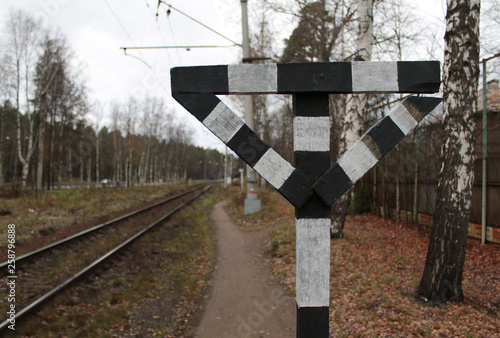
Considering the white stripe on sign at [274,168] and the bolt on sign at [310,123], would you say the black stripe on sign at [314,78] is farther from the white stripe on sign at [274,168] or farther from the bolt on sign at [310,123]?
the white stripe on sign at [274,168]

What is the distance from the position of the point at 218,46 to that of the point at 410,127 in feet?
38.6

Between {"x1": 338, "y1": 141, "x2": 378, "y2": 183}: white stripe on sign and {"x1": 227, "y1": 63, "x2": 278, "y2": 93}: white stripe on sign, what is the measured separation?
47 cm

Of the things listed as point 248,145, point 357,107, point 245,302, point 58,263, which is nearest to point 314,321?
point 248,145

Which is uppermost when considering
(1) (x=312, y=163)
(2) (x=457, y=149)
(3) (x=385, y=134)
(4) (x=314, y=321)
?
→ (2) (x=457, y=149)

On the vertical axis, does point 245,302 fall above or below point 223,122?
below

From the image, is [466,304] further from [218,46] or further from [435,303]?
[218,46]

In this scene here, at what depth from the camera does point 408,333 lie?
4191 mm

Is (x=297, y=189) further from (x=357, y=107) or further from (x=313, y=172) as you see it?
(x=357, y=107)

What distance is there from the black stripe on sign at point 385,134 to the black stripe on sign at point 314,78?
9.1 inches

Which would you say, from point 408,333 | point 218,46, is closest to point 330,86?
point 408,333

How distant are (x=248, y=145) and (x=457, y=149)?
4212 millimetres

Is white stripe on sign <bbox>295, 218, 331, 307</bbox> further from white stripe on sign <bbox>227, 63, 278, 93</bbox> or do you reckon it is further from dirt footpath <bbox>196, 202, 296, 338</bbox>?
dirt footpath <bbox>196, 202, 296, 338</bbox>

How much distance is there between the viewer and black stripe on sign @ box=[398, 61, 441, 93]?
170 centimetres

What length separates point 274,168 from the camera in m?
1.71
